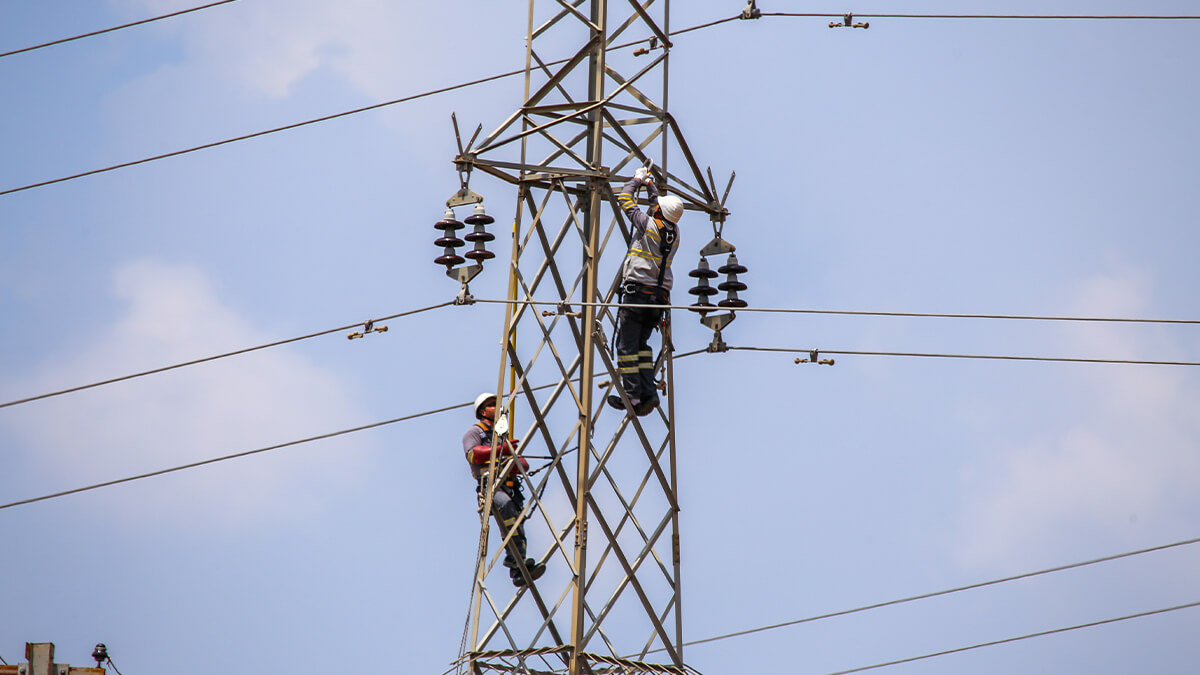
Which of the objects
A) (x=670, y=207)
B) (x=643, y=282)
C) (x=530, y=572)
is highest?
(x=670, y=207)

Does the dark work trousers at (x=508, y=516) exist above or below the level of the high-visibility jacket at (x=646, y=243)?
below

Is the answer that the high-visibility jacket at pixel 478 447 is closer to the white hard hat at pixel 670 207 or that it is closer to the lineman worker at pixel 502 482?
the lineman worker at pixel 502 482

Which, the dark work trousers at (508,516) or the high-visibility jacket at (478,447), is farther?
the high-visibility jacket at (478,447)

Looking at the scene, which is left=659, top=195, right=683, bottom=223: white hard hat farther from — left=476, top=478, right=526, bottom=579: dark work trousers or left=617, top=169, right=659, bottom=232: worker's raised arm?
left=476, top=478, right=526, bottom=579: dark work trousers

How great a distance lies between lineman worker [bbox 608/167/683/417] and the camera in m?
19.3

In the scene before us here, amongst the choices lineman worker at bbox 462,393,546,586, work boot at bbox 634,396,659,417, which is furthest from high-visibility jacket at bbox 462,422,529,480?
work boot at bbox 634,396,659,417

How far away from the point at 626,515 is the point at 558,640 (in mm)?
1441

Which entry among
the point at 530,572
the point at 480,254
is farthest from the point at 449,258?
the point at 530,572

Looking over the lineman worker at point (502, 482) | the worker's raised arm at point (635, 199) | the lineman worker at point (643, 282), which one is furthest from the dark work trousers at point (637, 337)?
the lineman worker at point (502, 482)

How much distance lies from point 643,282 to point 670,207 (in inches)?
30.7

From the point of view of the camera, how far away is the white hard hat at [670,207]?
1925 centimetres

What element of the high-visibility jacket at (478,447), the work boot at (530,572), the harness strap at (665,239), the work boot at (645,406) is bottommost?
the work boot at (530,572)

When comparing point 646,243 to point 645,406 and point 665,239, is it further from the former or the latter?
point 645,406

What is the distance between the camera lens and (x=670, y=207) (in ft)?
63.2
